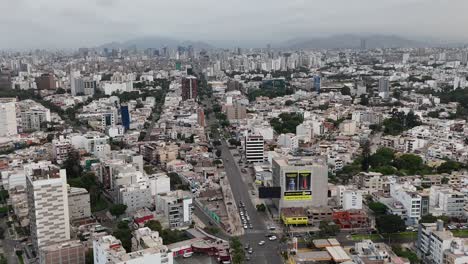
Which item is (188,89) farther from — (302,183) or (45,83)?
(302,183)

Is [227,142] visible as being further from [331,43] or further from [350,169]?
[331,43]

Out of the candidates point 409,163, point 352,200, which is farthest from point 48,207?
point 409,163

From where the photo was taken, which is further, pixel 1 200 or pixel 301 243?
pixel 1 200

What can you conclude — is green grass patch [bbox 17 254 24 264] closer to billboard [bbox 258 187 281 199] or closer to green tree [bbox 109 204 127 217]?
green tree [bbox 109 204 127 217]

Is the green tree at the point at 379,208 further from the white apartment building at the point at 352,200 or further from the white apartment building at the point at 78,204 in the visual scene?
the white apartment building at the point at 78,204

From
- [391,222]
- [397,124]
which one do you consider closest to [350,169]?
[391,222]

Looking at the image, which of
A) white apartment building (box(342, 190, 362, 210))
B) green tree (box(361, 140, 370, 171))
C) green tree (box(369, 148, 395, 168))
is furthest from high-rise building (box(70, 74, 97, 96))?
white apartment building (box(342, 190, 362, 210))

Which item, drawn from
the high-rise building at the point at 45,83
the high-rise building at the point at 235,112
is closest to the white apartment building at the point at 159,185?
the high-rise building at the point at 235,112
